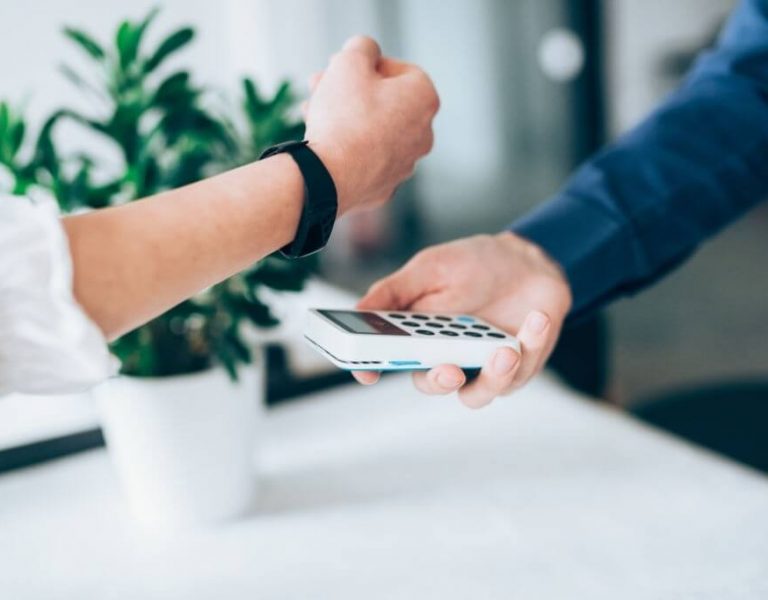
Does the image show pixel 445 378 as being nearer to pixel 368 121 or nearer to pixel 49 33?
pixel 368 121

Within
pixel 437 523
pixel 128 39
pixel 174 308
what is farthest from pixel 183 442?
pixel 128 39

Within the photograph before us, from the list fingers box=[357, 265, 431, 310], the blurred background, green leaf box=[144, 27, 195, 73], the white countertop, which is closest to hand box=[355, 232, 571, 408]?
fingers box=[357, 265, 431, 310]

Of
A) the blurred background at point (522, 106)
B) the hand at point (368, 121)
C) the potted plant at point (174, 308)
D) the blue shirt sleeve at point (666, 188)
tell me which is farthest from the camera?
the blurred background at point (522, 106)

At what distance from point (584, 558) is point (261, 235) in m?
0.34

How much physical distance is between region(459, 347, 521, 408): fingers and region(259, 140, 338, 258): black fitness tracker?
147 mm

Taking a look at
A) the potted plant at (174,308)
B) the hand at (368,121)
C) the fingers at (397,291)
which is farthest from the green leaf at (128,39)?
the fingers at (397,291)

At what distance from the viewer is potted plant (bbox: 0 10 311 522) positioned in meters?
0.56

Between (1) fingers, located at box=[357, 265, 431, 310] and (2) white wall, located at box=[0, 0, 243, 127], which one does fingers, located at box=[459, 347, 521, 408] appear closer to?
(1) fingers, located at box=[357, 265, 431, 310]

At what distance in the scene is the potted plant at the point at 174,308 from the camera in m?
0.56

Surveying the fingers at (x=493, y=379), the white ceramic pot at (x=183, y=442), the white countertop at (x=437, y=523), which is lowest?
the white countertop at (x=437, y=523)

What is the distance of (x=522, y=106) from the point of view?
3.75 feet

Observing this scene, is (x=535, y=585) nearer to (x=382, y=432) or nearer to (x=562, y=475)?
(x=562, y=475)

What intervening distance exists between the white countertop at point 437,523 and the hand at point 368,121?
0.27 meters

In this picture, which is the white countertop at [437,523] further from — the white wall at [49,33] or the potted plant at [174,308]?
the white wall at [49,33]
